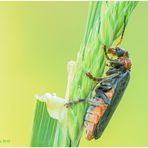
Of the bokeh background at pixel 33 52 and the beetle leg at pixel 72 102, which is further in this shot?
the bokeh background at pixel 33 52

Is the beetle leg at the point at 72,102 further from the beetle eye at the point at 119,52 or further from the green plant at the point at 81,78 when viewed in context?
the beetle eye at the point at 119,52

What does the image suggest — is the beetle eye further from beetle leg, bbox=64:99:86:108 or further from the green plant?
beetle leg, bbox=64:99:86:108

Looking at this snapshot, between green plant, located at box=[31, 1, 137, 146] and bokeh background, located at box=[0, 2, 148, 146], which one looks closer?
green plant, located at box=[31, 1, 137, 146]

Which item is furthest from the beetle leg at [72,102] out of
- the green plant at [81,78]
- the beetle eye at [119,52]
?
the beetle eye at [119,52]

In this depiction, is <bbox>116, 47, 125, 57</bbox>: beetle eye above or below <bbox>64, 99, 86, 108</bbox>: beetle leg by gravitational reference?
above

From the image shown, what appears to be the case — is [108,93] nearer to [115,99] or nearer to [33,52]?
[115,99]

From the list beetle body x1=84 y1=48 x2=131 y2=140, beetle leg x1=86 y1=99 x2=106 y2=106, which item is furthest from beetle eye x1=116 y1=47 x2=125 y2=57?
beetle leg x1=86 y1=99 x2=106 y2=106
